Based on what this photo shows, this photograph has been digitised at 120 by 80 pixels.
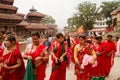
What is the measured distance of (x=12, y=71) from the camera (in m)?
6.00

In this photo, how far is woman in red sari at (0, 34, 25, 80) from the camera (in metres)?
5.90

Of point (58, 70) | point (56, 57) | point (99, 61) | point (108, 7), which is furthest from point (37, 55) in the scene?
point (108, 7)

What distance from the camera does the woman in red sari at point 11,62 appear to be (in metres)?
5.90

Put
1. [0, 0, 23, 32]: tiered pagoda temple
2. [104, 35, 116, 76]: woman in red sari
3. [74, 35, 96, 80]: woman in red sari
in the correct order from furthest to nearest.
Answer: [0, 0, 23, 32]: tiered pagoda temple < [104, 35, 116, 76]: woman in red sari < [74, 35, 96, 80]: woman in red sari

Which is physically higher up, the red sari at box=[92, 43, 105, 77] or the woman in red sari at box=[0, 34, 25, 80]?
the woman in red sari at box=[0, 34, 25, 80]

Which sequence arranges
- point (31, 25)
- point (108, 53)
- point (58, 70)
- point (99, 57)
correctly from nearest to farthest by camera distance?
1. point (58, 70)
2. point (99, 57)
3. point (108, 53)
4. point (31, 25)

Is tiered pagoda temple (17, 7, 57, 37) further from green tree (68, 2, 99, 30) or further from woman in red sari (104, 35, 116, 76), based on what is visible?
woman in red sari (104, 35, 116, 76)

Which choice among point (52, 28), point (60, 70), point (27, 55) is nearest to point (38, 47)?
point (27, 55)

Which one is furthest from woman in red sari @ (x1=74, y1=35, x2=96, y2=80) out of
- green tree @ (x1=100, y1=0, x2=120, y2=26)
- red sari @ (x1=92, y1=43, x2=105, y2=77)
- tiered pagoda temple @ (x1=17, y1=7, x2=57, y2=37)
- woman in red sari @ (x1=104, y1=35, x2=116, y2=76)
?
green tree @ (x1=100, y1=0, x2=120, y2=26)

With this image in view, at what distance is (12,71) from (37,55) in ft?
2.25

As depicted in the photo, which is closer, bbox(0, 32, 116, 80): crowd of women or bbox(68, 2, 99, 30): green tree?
bbox(0, 32, 116, 80): crowd of women

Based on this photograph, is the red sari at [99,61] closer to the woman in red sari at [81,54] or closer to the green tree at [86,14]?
the woman in red sari at [81,54]

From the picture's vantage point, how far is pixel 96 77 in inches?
389

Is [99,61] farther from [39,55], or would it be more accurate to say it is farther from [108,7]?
[108,7]
